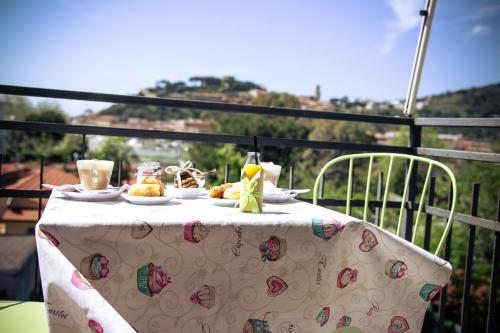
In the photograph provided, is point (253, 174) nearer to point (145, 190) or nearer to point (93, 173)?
point (145, 190)

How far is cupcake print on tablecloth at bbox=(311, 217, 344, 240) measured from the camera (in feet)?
3.58

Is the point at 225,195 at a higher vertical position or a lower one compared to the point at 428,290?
higher

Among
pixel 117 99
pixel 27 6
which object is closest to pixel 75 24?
pixel 27 6

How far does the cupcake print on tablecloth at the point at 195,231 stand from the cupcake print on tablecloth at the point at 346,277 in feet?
1.16

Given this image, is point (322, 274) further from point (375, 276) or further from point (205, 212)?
point (205, 212)

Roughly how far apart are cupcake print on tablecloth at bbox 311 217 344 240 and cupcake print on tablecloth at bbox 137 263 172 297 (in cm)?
35

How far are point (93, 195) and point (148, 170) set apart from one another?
240 mm

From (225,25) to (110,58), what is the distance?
41.4 feet

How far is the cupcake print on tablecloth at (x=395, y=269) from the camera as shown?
1132 millimetres

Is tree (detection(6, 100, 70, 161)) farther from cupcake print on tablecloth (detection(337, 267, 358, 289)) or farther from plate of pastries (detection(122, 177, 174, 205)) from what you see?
cupcake print on tablecloth (detection(337, 267, 358, 289))

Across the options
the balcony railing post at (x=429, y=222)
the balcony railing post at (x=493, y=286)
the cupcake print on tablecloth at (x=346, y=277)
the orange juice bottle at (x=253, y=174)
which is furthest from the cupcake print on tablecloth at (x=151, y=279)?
the balcony railing post at (x=429, y=222)

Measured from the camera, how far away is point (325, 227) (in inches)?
43.1

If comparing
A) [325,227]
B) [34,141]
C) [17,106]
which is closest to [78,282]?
[325,227]

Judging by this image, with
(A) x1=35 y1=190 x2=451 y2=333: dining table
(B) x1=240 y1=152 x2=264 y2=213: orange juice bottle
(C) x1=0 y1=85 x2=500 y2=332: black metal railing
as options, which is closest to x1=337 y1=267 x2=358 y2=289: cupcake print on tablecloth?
(A) x1=35 y1=190 x2=451 y2=333: dining table
